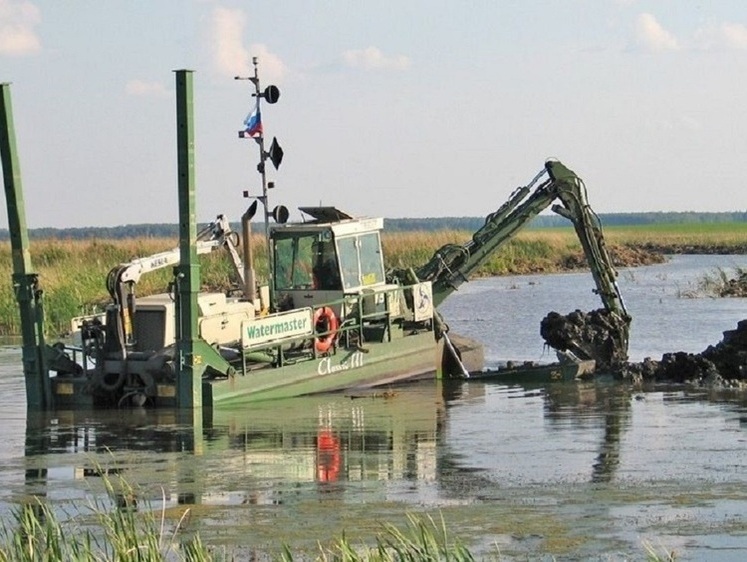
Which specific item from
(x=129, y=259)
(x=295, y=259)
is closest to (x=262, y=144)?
(x=295, y=259)

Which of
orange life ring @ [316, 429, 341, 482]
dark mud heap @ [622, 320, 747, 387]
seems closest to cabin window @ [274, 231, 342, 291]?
dark mud heap @ [622, 320, 747, 387]

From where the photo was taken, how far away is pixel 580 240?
83.0 feet

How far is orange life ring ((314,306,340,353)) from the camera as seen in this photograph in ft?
72.8

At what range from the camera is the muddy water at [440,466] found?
12.4 m

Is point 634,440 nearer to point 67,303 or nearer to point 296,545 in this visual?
point 296,545

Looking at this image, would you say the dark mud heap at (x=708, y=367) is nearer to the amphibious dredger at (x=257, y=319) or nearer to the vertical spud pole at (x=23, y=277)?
the amphibious dredger at (x=257, y=319)

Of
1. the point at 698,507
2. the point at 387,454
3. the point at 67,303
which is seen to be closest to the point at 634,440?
the point at 387,454

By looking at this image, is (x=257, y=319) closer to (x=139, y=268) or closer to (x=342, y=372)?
(x=139, y=268)

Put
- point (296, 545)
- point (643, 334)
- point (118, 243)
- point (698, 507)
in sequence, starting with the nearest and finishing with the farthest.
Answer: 1. point (296, 545)
2. point (698, 507)
3. point (643, 334)
4. point (118, 243)

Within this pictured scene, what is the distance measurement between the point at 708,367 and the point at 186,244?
793 cm

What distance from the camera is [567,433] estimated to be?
1850 cm

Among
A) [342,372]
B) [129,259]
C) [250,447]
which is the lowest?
[250,447]

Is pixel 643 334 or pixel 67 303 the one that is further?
pixel 67 303

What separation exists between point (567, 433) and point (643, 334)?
48.3ft
